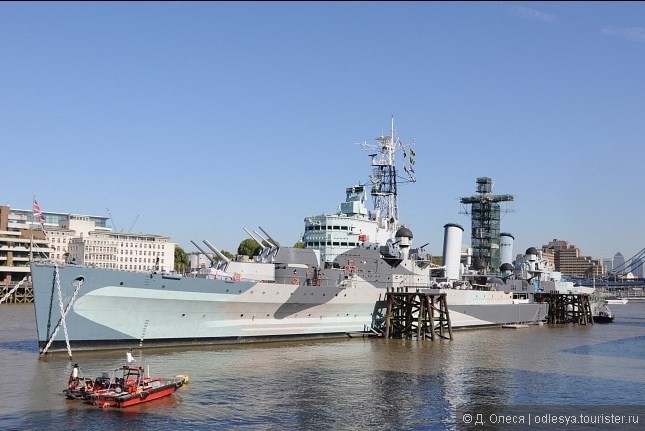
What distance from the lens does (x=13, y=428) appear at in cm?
1526

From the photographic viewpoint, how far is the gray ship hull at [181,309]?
25.1 m

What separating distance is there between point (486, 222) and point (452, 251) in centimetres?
3288

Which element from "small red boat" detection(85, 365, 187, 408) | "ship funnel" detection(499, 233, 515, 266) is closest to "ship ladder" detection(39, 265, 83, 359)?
"small red boat" detection(85, 365, 187, 408)

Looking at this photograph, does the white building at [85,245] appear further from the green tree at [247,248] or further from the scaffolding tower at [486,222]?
the scaffolding tower at [486,222]

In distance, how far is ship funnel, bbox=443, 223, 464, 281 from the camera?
4828 cm

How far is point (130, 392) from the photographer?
17875 millimetres

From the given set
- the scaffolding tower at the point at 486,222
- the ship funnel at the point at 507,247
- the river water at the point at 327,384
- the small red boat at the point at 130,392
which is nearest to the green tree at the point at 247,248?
the scaffolding tower at the point at 486,222

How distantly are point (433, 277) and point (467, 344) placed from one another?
11115 mm

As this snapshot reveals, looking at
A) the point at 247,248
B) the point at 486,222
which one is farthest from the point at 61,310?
the point at 247,248

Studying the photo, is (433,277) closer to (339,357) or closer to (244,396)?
(339,357)

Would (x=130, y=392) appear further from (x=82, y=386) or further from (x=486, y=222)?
(x=486, y=222)

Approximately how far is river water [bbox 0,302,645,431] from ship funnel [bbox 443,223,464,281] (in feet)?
45.8

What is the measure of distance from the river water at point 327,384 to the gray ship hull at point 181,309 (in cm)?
84

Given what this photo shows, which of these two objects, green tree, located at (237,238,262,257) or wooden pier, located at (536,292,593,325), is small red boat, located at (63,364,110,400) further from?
green tree, located at (237,238,262,257)
